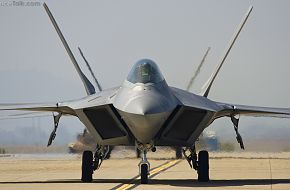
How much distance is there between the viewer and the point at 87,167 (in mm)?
16281

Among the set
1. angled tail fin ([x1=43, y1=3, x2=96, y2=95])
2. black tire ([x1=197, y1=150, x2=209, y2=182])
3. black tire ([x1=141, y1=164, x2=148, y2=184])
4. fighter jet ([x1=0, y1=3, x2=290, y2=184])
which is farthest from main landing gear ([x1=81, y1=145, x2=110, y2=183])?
black tire ([x1=197, y1=150, x2=209, y2=182])

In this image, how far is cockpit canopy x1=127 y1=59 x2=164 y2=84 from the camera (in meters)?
14.8

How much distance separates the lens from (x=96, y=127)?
15250mm

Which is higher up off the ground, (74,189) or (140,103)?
(140,103)

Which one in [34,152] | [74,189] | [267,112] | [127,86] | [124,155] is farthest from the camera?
[34,152]

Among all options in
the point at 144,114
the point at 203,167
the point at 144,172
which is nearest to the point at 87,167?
the point at 144,172

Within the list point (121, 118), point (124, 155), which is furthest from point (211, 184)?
point (124, 155)

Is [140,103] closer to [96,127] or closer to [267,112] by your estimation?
[96,127]

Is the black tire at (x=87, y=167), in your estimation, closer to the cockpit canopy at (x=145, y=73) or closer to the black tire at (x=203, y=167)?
the cockpit canopy at (x=145, y=73)

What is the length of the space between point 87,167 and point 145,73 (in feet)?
9.18

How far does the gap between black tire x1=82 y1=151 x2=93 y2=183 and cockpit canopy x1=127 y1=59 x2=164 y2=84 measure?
2.32m

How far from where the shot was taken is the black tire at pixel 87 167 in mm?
16234

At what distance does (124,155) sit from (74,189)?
16.4 meters

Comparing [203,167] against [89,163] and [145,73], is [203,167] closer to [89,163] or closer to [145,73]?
[89,163]
